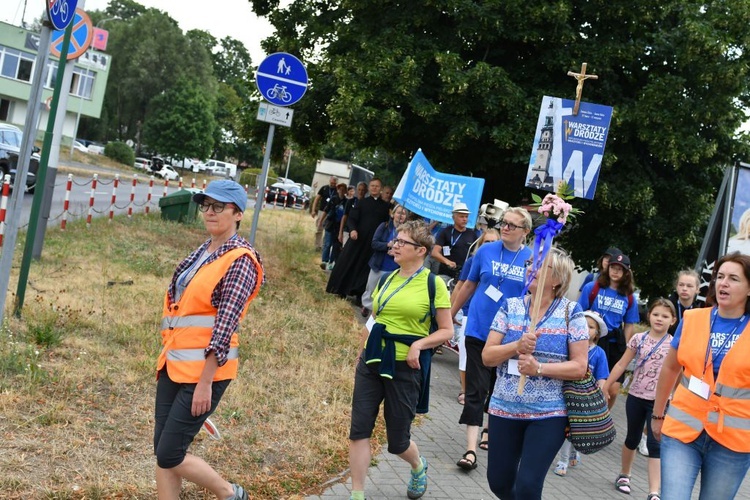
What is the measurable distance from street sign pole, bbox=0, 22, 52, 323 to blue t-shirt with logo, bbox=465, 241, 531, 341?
11.3ft

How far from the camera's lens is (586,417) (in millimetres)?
4395

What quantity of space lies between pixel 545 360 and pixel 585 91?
11901mm

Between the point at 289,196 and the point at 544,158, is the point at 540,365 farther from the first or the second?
the point at 289,196

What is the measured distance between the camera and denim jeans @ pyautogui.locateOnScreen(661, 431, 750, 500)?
4266 millimetres

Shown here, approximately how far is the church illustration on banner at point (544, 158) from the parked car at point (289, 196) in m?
37.8

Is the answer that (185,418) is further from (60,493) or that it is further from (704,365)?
(704,365)

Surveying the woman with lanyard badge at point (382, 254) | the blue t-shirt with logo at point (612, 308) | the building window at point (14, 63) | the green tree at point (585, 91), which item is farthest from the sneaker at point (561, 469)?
the building window at point (14, 63)

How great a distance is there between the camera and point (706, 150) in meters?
14.8

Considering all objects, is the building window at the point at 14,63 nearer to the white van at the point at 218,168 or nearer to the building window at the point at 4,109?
the building window at the point at 4,109

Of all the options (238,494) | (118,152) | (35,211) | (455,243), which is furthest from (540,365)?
(118,152)

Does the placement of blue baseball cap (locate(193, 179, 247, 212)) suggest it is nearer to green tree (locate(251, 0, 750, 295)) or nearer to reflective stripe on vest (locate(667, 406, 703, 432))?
reflective stripe on vest (locate(667, 406, 703, 432))

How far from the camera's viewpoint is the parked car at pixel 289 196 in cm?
5030

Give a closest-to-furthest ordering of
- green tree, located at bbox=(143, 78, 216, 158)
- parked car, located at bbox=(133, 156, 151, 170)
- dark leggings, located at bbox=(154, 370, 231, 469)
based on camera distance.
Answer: dark leggings, located at bbox=(154, 370, 231, 469), parked car, located at bbox=(133, 156, 151, 170), green tree, located at bbox=(143, 78, 216, 158)

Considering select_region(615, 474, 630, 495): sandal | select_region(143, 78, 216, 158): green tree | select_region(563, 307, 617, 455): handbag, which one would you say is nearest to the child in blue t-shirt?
select_region(615, 474, 630, 495): sandal
